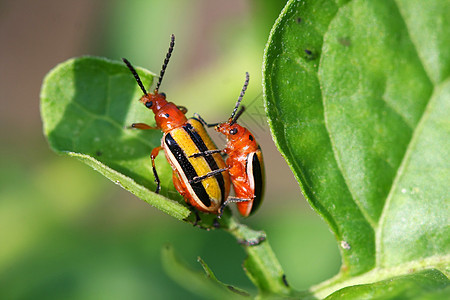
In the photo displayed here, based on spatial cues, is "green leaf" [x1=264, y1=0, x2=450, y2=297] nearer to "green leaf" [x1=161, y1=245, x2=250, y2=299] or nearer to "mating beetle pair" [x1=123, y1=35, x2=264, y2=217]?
"green leaf" [x1=161, y1=245, x2=250, y2=299]

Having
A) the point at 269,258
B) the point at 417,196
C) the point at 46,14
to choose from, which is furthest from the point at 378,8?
the point at 46,14

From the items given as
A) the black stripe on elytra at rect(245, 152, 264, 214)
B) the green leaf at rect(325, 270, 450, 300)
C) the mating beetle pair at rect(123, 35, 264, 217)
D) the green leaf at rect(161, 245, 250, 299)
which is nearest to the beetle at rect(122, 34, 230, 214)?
the mating beetle pair at rect(123, 35, 264, 217)

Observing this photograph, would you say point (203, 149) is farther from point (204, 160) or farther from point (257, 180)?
point (257, 180)

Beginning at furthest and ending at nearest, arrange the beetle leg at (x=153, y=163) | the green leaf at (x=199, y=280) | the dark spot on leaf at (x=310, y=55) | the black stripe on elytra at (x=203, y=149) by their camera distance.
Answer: the black stripe on elytra at (x=203, y=149), the beetle leg at (x=153, y=163), the dark spot on leaf at (x=310, y=55), the green leaf at (x=199, y=280)

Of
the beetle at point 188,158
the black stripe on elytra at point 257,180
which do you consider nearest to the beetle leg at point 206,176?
the beetle at point 188,158

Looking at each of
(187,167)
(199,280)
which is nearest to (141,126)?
(187,167)

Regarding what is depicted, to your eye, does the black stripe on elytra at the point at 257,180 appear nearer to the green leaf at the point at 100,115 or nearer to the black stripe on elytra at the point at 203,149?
the black stripe on elytra at the point at 203,149
